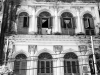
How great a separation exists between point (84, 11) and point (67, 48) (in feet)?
11.8

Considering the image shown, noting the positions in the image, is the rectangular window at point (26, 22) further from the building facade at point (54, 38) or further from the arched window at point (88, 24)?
the arched window at point (88, 24)

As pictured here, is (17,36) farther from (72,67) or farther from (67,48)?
(72,67)

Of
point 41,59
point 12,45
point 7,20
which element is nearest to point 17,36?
point 12,45

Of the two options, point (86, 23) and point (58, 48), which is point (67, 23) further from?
point (58, 48)

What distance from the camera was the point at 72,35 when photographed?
12906mm

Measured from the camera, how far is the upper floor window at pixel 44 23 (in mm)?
13375

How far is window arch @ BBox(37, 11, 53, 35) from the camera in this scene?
13.4 metres

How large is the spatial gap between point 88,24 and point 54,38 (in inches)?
124

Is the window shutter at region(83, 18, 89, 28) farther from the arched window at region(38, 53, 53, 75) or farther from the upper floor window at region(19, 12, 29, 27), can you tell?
the upper floor window at region(19, 12, 29, 27)

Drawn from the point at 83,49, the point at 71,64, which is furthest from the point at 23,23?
the point at 83,49

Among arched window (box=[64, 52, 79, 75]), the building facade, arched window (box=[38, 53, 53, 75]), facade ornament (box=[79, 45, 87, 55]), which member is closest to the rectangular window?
the building facade

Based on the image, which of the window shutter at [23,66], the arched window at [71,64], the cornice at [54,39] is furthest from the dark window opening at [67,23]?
the window shutter at [23,66]

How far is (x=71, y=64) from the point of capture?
12.3 meters

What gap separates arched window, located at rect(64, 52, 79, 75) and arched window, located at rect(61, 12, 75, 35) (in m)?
1.84
